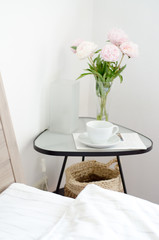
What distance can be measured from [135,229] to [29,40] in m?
1.00

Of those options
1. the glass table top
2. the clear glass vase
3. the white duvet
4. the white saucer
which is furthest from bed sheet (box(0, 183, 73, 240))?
the clear glass vase

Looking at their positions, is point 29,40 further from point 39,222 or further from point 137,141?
point 39,222

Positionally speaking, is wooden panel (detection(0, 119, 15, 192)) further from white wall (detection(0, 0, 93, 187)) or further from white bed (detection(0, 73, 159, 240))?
white wall (detection(0, 0, 93, 187))

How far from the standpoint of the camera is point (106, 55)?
150cm

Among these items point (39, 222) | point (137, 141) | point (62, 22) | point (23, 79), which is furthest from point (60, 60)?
point (39, 222)

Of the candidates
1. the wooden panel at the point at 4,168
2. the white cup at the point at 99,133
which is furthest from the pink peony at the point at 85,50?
the wooden panel at the point at 4,168

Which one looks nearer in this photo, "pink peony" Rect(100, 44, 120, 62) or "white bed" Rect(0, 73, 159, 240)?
"white bed" Rect(0, 73, 159, 240)

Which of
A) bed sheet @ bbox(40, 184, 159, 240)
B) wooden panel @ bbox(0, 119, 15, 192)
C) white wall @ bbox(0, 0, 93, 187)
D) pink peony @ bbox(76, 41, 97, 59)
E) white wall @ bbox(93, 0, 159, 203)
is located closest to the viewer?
bed sheet @ bbox(40, 184, 159, 240)

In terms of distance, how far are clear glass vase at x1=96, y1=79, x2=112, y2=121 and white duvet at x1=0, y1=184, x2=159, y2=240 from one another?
650 mm

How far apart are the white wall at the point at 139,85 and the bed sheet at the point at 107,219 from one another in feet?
3.22

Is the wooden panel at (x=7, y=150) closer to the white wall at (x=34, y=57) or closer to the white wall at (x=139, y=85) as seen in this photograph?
the white wall at (x=34, y=57)

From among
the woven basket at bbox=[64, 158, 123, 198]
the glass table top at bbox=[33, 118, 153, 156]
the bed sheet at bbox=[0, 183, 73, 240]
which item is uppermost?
the bed sheet at bbox=[0, 183, 73, 240]

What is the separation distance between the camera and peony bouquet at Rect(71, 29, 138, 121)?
4.94ft

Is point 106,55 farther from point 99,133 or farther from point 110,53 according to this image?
point 99,133
